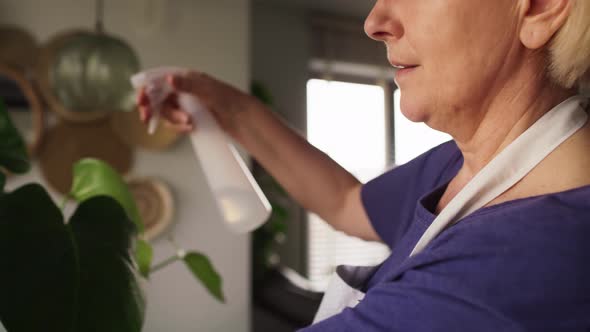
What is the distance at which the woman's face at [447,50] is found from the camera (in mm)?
427

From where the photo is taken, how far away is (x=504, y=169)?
450 millimetres

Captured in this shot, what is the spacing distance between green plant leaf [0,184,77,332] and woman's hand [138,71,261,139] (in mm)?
336

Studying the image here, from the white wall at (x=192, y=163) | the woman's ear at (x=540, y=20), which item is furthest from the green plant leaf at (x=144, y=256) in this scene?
the white wall at (x=192, y=163)

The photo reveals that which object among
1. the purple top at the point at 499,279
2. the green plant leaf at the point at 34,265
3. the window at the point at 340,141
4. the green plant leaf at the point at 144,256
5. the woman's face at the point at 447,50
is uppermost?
the woman's face at the point at 447,50

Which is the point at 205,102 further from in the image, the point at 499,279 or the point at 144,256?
the point at 499,279

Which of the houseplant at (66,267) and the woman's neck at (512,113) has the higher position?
the woman's neck at (512,113)

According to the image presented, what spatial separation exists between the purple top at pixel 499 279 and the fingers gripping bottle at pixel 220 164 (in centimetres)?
36

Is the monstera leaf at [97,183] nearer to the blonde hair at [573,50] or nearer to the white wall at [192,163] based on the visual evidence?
the blonde hair at [573,50]

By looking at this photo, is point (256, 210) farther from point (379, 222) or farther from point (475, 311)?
point (475, 311)

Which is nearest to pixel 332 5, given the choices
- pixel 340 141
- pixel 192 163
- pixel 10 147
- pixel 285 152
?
pixel 340 141

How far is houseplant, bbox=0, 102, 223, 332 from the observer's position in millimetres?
416

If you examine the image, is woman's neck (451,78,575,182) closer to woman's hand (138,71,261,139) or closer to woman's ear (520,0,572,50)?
woman's ear (520,0,572,50)

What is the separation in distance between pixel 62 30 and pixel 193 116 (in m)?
2.13

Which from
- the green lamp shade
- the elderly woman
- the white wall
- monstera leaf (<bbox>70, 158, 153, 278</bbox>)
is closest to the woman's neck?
the elderly woman
